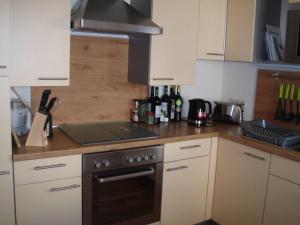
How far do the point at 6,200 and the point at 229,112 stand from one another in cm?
190

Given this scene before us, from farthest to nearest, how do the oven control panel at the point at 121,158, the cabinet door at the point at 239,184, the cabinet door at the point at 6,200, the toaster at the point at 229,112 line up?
the toaster at the point at 229,112
the cabinet door at the point at 239,184
the oven control panel at the point at 121,158
the cabinet door at the point at 6,200

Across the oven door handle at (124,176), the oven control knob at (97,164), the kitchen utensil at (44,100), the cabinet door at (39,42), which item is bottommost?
the oven door handle at (124,176)

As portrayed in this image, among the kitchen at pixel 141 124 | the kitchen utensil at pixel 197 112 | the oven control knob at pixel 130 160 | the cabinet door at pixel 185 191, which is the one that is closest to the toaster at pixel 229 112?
the kitchen at pixel 141 124

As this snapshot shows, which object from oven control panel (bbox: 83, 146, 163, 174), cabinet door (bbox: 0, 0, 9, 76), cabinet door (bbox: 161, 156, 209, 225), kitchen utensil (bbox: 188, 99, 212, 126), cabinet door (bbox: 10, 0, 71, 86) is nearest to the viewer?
cabinet door (bbox: 0, 0, 9, 76)

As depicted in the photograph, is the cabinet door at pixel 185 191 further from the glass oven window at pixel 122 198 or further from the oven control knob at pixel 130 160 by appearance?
the oven control knob at pixel 130 160

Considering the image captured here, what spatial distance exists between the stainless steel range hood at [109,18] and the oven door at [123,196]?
90 centimetres

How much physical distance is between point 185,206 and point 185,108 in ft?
2.99

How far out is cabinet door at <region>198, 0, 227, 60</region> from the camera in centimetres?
269

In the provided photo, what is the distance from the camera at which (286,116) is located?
267 cm

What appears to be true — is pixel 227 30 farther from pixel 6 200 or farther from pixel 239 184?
pixel 6 200

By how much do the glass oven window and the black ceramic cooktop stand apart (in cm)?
21

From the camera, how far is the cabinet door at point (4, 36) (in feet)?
5.58

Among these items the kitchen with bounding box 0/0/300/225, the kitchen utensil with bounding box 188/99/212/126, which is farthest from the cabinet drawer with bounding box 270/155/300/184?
the kitchen utensil with bounding box 188/99/212/126

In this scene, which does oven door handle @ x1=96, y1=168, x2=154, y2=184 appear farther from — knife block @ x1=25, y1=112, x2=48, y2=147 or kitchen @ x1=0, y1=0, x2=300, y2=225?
knife block @ x1=25, y1=112, x2=48, y2=147
